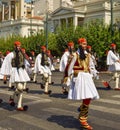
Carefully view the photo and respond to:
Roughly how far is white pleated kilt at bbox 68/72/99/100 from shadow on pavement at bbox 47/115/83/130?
26.2 inches

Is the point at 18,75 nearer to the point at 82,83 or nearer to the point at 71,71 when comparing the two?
the point at 71,71

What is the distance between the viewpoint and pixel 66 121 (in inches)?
344

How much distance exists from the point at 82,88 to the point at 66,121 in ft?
4.01

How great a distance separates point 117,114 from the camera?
9602 millimetres

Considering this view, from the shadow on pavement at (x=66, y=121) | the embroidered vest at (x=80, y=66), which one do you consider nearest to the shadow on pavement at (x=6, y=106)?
the shadow on pavement at (x=66, y=121)

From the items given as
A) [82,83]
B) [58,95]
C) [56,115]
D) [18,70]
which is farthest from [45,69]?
[82,83]

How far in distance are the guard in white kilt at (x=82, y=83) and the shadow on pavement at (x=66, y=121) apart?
1.29ft

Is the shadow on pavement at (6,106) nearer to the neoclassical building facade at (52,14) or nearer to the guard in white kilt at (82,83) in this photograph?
the guard in white kilt at (82,83)

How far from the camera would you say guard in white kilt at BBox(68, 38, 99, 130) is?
25.7 ft

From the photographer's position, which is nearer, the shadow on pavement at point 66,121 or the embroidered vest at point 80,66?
the embroidered vest at point 80,66

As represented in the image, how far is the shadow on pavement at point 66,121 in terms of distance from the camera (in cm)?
820

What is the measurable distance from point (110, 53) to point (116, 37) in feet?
68.2

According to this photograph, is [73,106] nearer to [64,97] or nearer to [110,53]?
[64,97]

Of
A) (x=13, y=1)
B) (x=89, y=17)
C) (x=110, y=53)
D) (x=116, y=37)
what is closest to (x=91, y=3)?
(x=89, y=17)
